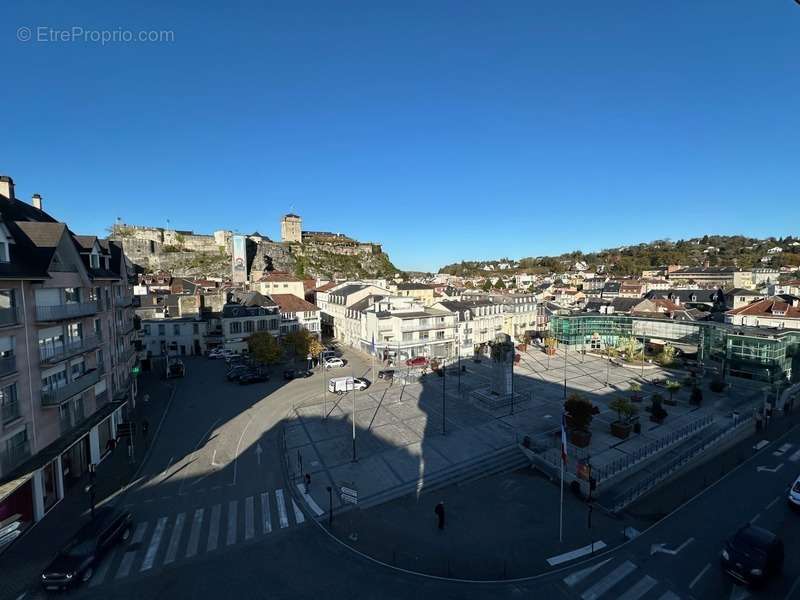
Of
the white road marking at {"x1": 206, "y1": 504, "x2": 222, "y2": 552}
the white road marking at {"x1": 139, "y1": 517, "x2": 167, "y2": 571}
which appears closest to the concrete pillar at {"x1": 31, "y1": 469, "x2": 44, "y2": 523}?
the white road marking at {"x1": 139, "y1": 517, "x2": 167, "y2": 571}

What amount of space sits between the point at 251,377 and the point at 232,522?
84.8 ft

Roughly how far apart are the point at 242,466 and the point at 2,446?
11126 mm

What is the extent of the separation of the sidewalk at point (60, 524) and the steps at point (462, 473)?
43.9ft

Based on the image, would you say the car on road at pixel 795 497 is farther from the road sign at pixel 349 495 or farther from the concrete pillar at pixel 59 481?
the concrete pillar at pixel 59 481

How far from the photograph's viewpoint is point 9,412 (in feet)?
55.4

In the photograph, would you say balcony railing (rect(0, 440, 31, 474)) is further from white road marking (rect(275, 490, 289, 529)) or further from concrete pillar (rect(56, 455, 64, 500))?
white road marking (rect(275, 490, 289, 529))

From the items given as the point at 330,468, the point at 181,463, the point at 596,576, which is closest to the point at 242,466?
the point at 181,463

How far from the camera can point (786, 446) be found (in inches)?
1079

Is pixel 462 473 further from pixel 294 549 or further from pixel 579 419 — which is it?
pixel 294 549

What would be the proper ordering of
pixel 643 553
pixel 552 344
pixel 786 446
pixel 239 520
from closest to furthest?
pixel 643 553, pixel 239 520, pixel 786 446, pixel 552 344

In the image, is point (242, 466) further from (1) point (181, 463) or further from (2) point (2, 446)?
(2) point (2, 446)

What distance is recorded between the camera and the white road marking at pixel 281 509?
17703 millimetres

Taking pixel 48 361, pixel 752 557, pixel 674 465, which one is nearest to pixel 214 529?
pixel 48 361

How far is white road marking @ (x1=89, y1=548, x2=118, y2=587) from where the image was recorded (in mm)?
14039
